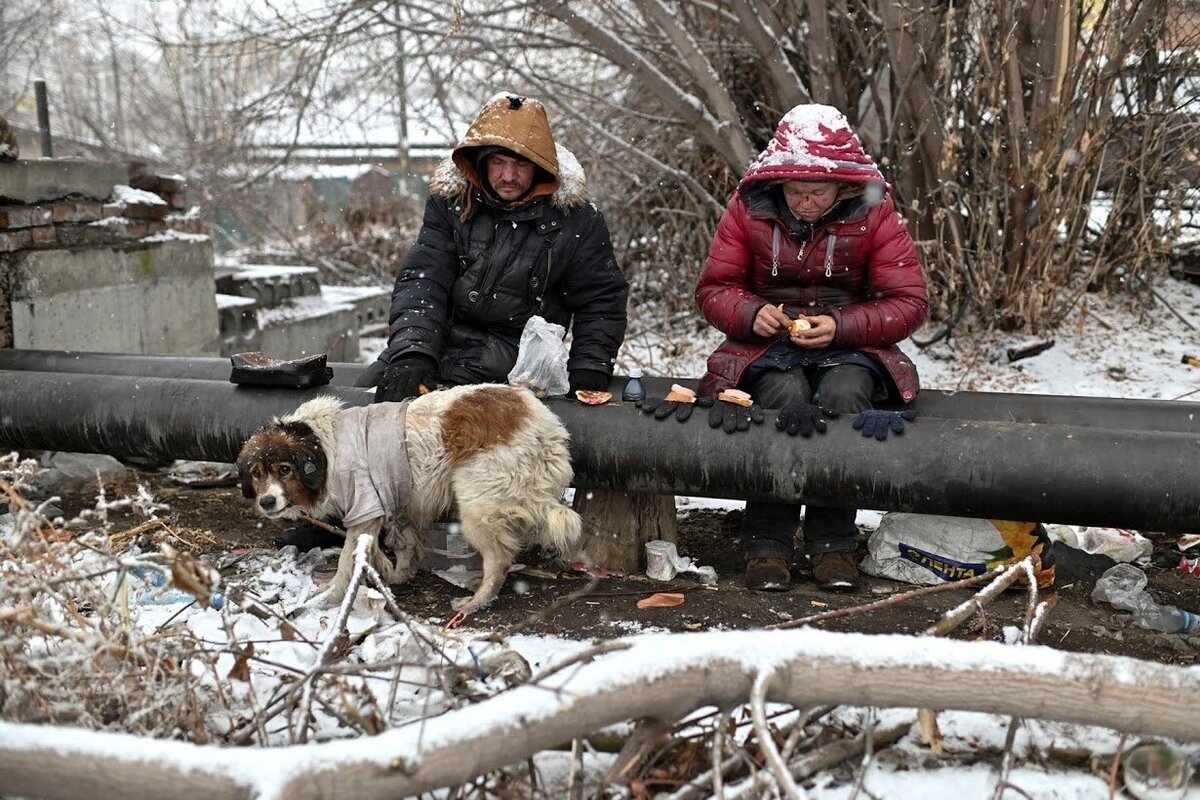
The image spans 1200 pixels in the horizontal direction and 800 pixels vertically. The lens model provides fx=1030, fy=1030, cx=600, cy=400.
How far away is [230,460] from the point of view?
166 inches

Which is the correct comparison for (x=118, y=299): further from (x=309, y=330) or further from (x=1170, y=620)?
(x=1170, y=620)

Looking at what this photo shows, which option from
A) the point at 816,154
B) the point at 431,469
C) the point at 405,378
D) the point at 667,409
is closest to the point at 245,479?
the point at 431,469

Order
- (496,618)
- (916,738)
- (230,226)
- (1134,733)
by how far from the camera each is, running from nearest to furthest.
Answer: (1134,733) → (916,738) → (496,618) → (230,226)

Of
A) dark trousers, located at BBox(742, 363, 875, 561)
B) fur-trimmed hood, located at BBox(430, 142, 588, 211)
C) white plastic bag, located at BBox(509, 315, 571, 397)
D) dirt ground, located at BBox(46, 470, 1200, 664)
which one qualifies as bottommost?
dirt ground, located at BBox(46, 470, 1200, 664)

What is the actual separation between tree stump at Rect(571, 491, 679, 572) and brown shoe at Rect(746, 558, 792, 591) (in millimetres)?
478

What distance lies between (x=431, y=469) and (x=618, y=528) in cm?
88

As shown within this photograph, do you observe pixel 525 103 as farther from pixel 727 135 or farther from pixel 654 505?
pixel 727 135

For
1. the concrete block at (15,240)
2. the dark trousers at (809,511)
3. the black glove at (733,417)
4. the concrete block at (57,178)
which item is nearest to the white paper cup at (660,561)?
the dark trousers at (809,511)

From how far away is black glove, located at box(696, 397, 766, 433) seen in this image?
3.70 meters

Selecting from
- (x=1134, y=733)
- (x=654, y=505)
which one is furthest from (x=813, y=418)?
(x=1134, y=733)

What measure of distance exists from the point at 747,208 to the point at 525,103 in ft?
3.23

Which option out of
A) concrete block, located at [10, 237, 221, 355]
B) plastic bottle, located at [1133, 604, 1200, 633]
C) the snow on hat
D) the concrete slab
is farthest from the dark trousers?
the concrete slab

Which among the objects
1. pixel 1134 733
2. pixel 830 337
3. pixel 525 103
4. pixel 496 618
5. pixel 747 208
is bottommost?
pixel 496 618

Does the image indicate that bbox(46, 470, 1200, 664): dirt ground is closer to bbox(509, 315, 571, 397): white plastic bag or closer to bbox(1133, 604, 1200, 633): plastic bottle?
bbox(1133, 604, 1200, 633): plastic bottle
